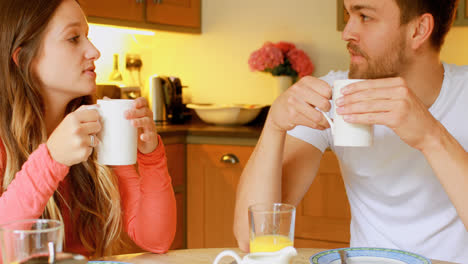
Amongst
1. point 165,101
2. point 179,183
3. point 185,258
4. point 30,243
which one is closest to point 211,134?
point 179,183

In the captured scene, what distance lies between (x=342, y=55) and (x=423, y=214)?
1770 mm

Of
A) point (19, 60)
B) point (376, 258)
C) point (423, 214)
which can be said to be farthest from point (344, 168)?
point (19, 60)

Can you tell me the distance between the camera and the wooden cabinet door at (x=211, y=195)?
2.79 metres

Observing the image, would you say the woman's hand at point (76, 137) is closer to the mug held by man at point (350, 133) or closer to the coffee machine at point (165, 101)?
the mug held by man at point (350, 133)

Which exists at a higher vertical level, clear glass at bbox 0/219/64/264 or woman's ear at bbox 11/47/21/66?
woman's ear at bbox 11/47/21/66

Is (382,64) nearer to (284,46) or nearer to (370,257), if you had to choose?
(370,257)

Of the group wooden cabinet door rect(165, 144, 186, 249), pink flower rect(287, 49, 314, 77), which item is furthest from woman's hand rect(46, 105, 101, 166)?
pink flower rect(287, 49, 314, 77)

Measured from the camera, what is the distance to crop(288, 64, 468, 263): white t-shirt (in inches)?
54.6

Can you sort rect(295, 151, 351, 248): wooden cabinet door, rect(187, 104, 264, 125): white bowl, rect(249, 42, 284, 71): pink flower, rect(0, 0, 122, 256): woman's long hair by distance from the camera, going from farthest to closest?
rect(249, 42, 284, 71): pink flower, rect(187, 104, 264, 125): white bowl, rect(295, 151, 351, 248): wooden cabinet door, rect(0, 0, 122, 256): woman's long hair

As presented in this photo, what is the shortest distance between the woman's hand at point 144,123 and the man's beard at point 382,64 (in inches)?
19.2

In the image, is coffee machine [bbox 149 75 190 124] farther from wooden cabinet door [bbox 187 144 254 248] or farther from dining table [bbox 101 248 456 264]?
dining table [bbox 101 248 456 264]

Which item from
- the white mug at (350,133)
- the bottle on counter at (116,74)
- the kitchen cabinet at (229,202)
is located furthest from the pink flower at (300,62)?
the white mug at (350,133)

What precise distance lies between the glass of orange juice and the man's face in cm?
61

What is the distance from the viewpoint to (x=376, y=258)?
1.00m
